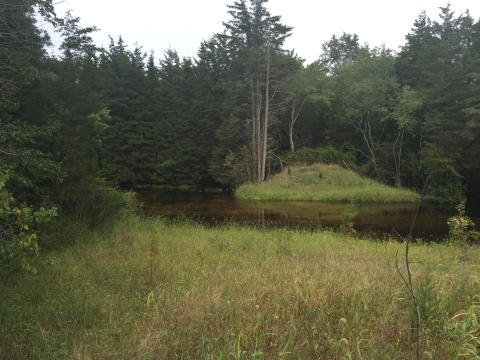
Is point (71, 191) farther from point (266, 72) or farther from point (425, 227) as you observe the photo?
point (266, 72)

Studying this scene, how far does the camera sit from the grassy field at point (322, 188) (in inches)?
933

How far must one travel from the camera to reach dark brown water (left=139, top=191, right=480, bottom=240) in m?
14.1

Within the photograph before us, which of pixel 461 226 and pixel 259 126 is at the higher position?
pixel 259 126

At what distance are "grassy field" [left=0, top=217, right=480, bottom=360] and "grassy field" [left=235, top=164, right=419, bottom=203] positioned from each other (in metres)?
17.4

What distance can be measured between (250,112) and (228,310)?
1108 inches

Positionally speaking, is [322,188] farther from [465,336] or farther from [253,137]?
[465,336]

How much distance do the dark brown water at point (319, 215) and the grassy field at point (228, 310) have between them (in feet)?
24.8

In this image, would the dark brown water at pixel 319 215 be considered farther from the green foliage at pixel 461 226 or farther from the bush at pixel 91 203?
the bush at pixel 91 203

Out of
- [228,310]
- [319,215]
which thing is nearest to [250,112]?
[319,215]

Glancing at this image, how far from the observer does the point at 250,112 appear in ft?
100

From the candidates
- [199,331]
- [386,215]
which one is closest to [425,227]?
[386,215]

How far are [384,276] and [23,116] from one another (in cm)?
901

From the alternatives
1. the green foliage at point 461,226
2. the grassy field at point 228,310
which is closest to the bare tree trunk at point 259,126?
the green foliage at point 461,226

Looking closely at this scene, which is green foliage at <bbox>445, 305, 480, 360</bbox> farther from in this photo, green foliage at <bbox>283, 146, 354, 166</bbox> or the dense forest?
green foliage at <bbox>283, 146, 354, 166</bbox>
